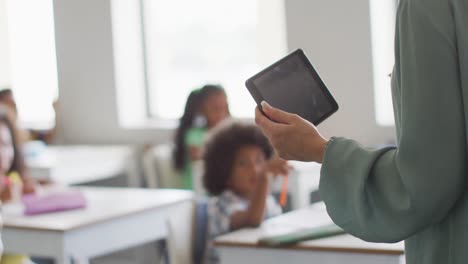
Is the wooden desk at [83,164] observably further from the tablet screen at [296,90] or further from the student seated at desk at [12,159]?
the tablet screen at [296,90]

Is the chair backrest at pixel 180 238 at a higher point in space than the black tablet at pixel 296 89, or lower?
lower

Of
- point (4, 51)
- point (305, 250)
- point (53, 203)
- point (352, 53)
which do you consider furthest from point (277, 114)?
point (4, 51)

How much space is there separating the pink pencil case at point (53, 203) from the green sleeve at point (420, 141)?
81.2 inches

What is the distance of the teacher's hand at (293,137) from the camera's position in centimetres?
101

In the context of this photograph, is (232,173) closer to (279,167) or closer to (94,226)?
(279,167)

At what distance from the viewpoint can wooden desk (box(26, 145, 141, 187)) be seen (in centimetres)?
422

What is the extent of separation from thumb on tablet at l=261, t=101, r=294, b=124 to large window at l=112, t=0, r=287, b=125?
3673mm

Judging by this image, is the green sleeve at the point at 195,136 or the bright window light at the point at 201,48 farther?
the bright window light at the point at 201,48

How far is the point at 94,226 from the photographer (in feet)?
8.85

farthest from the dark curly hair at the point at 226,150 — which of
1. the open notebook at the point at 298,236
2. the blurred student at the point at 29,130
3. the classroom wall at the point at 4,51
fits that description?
the classroom wall at the point at 4,51

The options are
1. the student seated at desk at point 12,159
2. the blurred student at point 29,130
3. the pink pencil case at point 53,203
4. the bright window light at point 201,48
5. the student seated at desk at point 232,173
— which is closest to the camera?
Result: the student seated at desk at point 232,173

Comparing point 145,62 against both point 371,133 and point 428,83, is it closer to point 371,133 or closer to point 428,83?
point 371,133

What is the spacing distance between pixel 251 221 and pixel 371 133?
161cm

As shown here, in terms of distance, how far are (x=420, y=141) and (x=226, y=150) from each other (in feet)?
6.63
